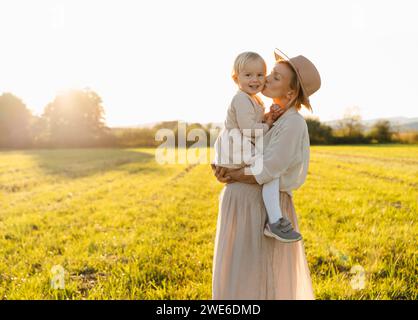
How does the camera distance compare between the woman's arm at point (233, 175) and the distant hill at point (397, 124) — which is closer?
the woman's arm at point (233, 175)

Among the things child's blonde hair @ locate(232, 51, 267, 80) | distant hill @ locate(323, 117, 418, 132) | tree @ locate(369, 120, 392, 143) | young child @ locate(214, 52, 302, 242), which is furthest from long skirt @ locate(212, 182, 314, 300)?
tree @ locate(369, 120, 392, 143)

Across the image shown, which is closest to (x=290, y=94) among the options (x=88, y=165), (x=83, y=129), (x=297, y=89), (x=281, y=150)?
(x=297, y=89)

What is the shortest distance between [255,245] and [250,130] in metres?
0.81

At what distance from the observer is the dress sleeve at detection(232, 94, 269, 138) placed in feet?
8.46

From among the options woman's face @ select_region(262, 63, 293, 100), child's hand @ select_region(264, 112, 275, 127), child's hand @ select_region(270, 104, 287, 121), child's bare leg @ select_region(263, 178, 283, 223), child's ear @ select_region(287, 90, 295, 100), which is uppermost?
woman's face @ select_region(262, 63, 293, 100)

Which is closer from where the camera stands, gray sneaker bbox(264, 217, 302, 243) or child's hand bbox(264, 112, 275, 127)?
gray sneaker bbox(264, 217, 302, 243)

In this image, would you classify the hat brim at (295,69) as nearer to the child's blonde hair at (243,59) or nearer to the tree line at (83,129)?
the child's blonde hair at (243,59)

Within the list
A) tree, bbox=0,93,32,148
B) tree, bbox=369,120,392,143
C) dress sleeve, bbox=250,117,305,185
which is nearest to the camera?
dress sleeve, bbox=250,117,305,185

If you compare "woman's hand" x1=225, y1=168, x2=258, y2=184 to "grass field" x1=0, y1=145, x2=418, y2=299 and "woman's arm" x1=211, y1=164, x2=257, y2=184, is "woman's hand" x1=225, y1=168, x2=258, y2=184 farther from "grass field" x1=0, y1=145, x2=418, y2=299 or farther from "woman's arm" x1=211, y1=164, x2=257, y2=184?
"grass field" x1=0, y1=145, x2=418, y2=299

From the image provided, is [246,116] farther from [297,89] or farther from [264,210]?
[264,210]

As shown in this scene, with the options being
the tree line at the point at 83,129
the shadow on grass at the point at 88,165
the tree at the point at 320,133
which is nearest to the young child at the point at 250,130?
the shadow on grass at the point at 88,165

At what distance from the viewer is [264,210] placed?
2.70 meters

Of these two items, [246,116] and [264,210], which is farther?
[264,210]

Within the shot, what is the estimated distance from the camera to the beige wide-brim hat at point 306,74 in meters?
2.50
